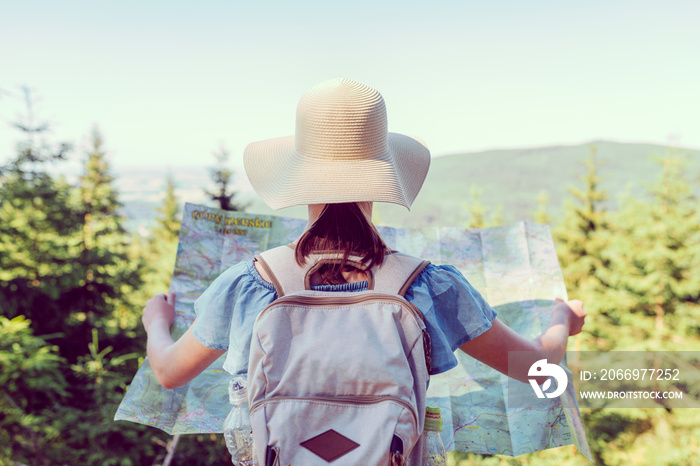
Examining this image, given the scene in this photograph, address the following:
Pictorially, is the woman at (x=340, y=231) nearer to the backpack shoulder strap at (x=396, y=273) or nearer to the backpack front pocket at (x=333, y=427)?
the backpack shoulder strap at (x=396, y=273)

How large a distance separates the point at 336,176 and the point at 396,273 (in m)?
0.29

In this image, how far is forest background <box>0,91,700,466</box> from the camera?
8.06 metres

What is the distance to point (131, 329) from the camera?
35.6 feet

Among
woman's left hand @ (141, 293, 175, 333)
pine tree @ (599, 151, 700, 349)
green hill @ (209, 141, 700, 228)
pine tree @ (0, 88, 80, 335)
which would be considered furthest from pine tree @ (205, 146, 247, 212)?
green hill @ (209, 141, 700, 228)

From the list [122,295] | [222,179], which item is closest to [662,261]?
[222,179]

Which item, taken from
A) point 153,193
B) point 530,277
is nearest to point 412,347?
point 530,277

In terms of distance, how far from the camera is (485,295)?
2031 millimetres

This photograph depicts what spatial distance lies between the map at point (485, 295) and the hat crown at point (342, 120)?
0.87 meters

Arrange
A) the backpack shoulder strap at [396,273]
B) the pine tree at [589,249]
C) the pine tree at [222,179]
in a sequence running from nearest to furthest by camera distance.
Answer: the backpack shoulder strap at [396,273]
the pine tree at [222,179]
the pine tree at [589,249]

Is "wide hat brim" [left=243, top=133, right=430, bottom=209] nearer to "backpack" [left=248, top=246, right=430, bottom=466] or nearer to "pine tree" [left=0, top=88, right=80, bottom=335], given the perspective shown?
"backpack" [left=248, top=246, right=430, bottom=466]

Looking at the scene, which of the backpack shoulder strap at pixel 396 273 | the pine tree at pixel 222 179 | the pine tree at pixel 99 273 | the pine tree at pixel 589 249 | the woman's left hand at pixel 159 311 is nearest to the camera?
the backpack shoulder strap at pixel 396 273

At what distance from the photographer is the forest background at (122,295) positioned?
8.06 metres

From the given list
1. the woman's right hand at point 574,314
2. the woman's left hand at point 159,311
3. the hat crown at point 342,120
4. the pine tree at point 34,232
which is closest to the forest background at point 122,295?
the pine tree at point 34,232

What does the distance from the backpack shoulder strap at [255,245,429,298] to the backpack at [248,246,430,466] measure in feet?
0.20
